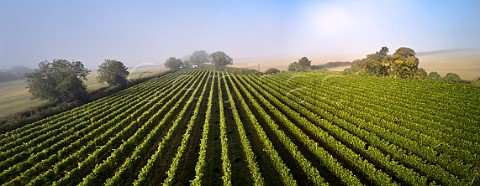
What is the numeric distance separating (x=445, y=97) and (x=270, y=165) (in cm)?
2726

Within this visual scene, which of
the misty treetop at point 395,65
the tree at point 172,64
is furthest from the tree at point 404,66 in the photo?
the tree at point 172,64

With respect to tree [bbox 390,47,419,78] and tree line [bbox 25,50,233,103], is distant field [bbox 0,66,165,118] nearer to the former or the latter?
tree line [bbox 25,50,233,103]

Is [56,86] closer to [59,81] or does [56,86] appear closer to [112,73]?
[59,81]

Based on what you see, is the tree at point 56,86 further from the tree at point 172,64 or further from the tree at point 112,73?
the tree at point 172,64

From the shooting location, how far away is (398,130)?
2252 centimetres

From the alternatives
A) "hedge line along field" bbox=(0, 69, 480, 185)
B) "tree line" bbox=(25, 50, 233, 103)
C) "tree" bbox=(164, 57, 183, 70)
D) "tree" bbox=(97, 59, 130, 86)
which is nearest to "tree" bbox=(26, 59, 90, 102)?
"tree line" bbox=(25, 50, 233, 103)

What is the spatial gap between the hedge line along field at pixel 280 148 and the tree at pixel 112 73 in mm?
32812

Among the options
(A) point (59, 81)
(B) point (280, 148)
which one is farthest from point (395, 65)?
(A) point (59, 81)

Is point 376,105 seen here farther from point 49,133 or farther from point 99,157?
point 49,133

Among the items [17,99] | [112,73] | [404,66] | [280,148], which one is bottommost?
[280,148]

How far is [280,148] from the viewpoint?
867 inches

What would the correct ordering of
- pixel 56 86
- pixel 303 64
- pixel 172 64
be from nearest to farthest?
pixel 56 86 < pixel 303 64 < pixel 172 64

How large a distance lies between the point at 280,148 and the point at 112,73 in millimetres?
59143

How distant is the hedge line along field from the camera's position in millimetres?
16562
